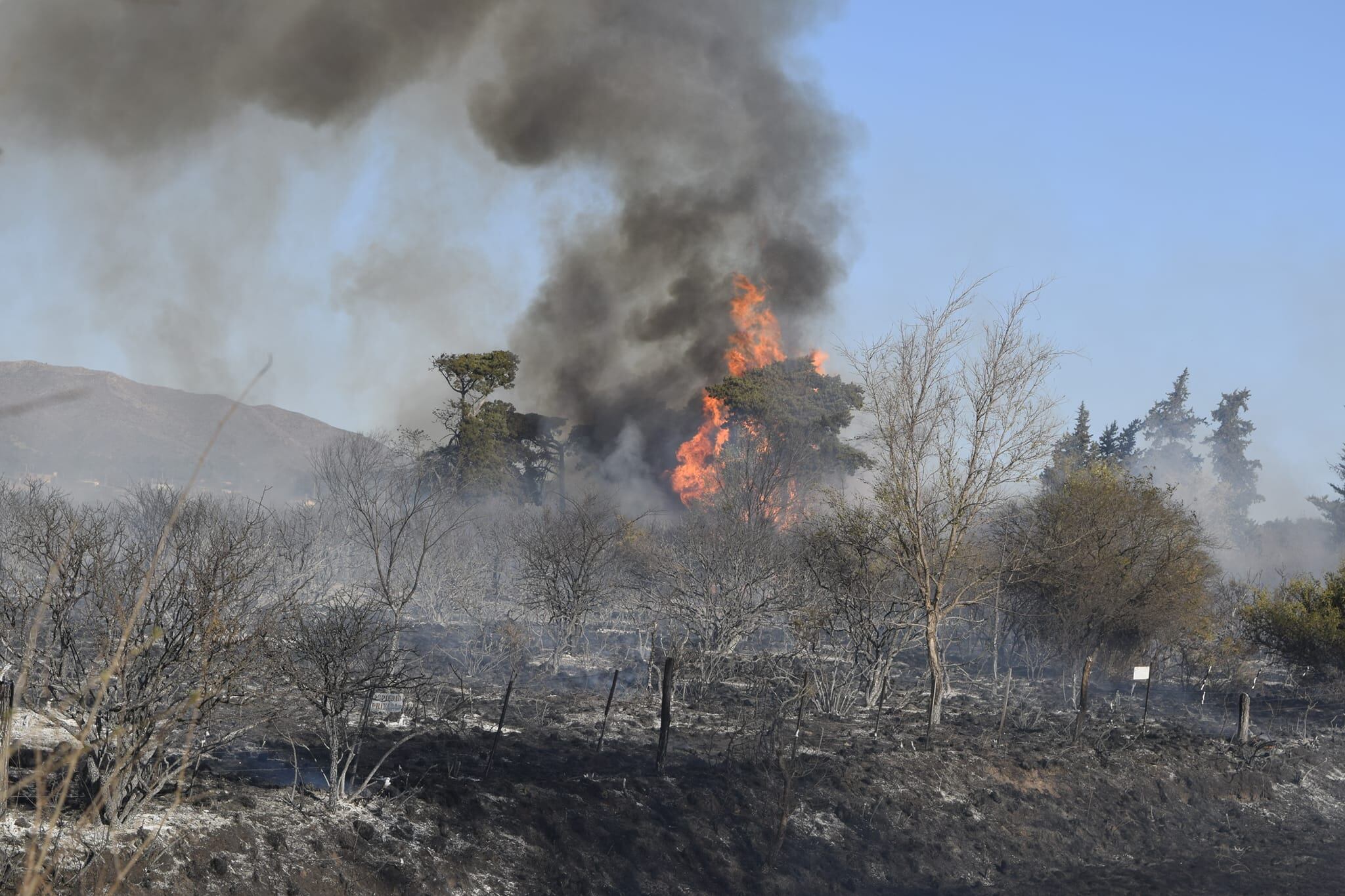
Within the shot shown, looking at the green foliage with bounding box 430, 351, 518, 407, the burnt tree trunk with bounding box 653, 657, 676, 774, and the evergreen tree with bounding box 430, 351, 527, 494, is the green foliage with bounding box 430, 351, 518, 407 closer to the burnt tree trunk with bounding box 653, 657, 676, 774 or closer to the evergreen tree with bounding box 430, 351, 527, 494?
the evergreen tree with bounding box 430, 351, 527, 494

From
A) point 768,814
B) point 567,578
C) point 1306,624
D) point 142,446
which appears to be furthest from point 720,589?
point 142,446

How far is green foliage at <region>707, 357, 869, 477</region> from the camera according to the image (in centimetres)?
5778

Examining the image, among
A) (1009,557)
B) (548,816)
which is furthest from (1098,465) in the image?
(548,816)

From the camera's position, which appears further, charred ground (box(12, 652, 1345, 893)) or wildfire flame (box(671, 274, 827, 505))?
wildfire flame (box(671, 274, 827, 505))

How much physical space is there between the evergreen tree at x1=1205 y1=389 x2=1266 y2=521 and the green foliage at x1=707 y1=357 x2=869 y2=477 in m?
41.1

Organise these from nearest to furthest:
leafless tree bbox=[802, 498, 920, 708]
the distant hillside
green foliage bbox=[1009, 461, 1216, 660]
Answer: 1. leafless tree bbox=[802, 498, 920, 708]
2. green foliage bbox=[1009, 461, 1216, 660]
3. the distant hillside

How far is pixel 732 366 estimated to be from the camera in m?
65.6

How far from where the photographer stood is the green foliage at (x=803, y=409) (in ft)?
190

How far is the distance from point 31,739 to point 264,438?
136504 mm

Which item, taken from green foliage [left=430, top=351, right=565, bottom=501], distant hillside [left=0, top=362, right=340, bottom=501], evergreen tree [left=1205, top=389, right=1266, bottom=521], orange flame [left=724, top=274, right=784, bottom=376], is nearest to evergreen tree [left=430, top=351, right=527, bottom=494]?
green foliage [left=430, top=351, right=565, bottom=501]

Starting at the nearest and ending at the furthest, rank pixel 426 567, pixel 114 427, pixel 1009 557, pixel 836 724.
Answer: pixel 836 724 < pixel 1009 557 < pixel 426 567 < pixel 114 427

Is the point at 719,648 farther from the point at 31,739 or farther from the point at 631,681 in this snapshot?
the point at 31,739

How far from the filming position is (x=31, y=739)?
40.2 feet

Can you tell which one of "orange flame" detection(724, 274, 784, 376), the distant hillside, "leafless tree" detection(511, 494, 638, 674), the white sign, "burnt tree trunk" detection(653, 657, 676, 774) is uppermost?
"orange flame" detection(724, 274, 784, 376)
